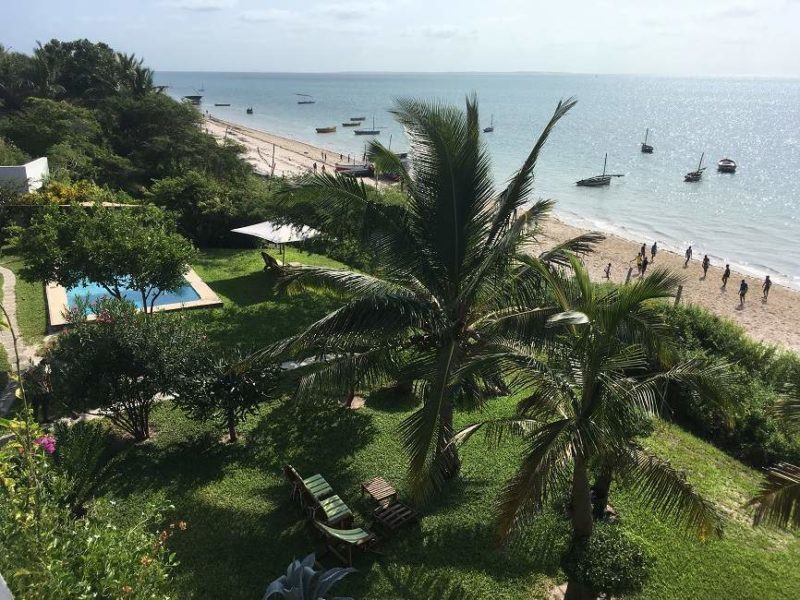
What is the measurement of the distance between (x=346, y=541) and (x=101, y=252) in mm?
8381

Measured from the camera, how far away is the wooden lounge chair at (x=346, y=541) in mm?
6598

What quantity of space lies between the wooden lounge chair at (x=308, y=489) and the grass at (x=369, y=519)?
285 millimetres

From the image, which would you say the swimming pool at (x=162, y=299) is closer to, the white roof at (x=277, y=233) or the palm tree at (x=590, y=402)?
the white roof at (x=277, y=233)

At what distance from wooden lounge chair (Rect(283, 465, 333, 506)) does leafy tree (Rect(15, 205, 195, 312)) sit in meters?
6.60

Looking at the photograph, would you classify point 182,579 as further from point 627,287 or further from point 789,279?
point 789,279

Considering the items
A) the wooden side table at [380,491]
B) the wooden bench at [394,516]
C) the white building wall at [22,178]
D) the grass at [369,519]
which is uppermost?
the white building wall at [22,178]

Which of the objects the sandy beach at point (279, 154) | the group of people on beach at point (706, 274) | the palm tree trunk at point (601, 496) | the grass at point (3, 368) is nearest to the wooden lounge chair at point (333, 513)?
the palm tree trunk at point (601, 496)

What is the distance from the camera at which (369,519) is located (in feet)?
25.1

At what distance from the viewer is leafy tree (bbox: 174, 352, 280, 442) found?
8609 millimetres

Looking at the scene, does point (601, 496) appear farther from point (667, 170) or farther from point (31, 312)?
point (667, 170)

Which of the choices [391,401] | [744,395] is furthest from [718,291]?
[391,401]

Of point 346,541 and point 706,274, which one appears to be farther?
point 706,274

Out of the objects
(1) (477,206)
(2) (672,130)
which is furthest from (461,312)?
(2) (672,130)

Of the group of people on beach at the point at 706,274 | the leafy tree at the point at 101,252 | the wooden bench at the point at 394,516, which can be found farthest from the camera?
the group of people on beach at the point at 706,274
